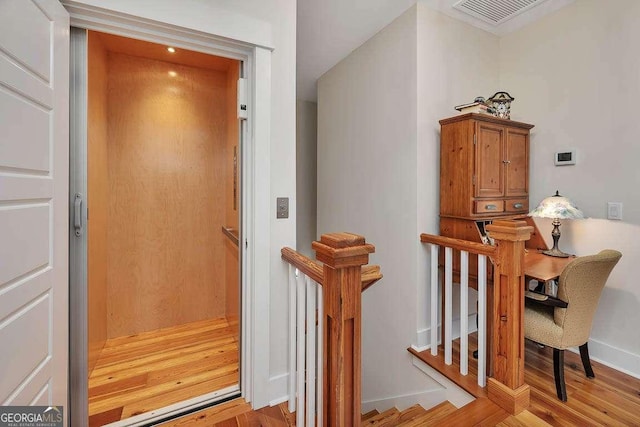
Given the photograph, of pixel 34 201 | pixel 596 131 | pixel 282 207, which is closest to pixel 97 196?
pixel 34 201

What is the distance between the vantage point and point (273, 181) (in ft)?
5.32

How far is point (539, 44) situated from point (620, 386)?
256 centimetres

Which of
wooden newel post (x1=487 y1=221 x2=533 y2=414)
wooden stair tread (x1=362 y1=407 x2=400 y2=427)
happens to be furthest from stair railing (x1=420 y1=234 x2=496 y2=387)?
wooden stair tread (x1=362 y1=407 x2=400 y2=427)

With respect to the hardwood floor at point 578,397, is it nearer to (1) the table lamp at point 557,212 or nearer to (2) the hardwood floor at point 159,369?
(1) the table lamp at point 557,212

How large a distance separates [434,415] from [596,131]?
227 cm

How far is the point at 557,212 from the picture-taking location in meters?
1.99

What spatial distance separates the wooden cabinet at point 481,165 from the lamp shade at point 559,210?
0.79ft

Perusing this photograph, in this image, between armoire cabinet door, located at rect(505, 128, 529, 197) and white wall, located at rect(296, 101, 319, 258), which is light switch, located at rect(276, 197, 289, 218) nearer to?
armoire cabinet door, located at rect(505, 128, 529, 197)

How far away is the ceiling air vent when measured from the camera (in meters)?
2.16

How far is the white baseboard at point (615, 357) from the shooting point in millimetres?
1921

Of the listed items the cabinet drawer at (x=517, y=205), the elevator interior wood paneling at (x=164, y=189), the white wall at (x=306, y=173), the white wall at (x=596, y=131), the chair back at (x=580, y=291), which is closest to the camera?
the chair back at (x=580, y=291)

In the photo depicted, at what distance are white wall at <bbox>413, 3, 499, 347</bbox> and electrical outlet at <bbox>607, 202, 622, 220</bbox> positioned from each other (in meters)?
1.13

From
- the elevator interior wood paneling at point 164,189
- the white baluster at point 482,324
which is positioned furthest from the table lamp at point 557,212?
the elevator interior wood paneling at point 164,189

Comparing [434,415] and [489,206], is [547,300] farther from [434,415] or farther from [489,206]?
[434,415]
